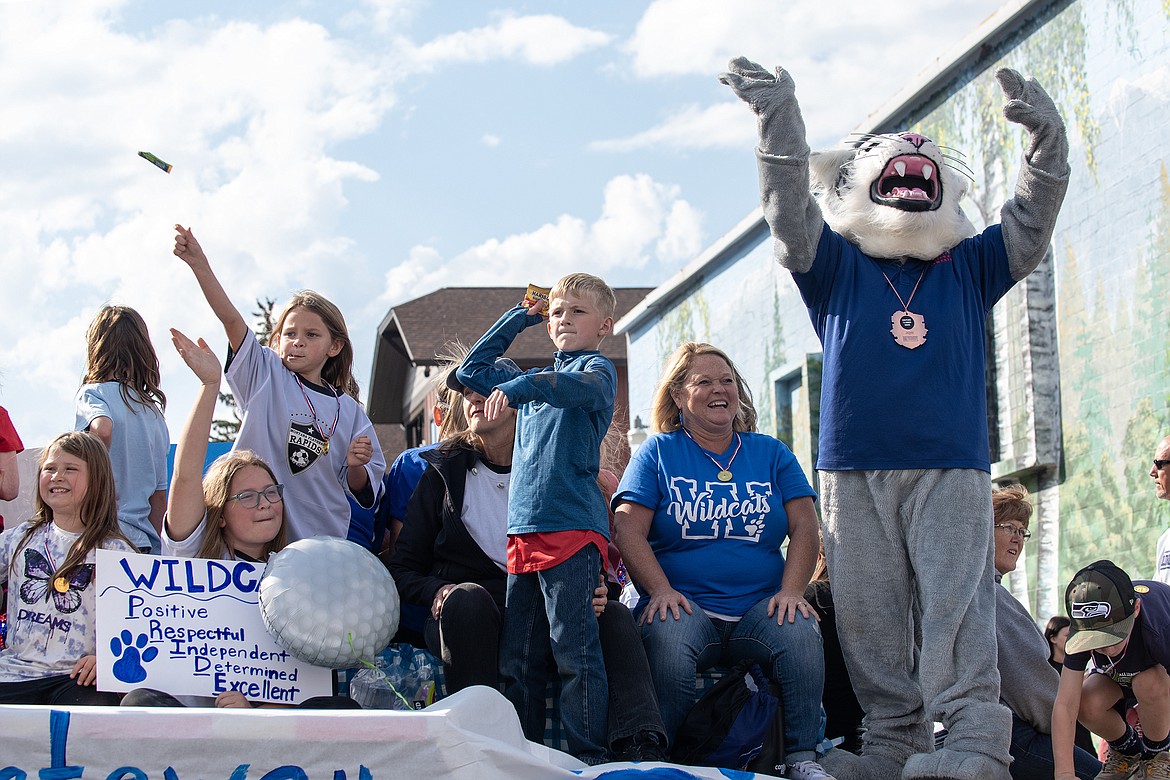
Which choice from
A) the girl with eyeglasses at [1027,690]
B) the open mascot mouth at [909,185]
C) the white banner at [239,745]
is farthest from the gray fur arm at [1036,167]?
the white banner at [239,745]

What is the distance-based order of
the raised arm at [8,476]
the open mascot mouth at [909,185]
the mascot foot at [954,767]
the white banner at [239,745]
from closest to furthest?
the white banner at [239,745] → the mascot foot at [954,767] → the open mascot mouth at [909,185] → the raised arm at [8,476]

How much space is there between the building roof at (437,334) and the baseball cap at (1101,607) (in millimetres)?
19914

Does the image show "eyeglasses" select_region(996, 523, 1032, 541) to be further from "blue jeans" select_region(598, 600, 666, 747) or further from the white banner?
the white banner

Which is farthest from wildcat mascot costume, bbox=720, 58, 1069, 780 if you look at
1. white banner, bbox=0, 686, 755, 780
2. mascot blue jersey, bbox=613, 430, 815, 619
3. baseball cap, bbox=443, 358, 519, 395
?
white banner, bbox=0, 686, 755, 780

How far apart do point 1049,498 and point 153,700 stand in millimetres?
7550

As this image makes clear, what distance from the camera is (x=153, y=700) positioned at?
3832mm

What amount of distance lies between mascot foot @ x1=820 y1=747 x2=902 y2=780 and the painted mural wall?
4989 mm

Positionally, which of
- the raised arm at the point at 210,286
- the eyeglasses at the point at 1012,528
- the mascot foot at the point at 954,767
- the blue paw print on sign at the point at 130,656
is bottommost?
the mascot foot at the point at 954,767

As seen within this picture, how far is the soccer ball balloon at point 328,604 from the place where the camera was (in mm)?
3967

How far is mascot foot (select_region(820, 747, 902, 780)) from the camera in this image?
3982 millimetres

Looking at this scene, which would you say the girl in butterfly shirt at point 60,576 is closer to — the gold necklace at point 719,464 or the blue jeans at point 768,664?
the blue jeans at point 768,664

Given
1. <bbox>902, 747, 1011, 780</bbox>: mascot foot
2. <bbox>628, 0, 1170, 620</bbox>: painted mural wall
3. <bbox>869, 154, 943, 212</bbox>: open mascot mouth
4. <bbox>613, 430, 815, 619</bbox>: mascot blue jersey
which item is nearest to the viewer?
<bbox>902, 747, 1011, 780</bbox>: mascot foot

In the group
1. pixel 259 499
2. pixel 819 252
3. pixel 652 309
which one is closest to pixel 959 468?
pixel 819 252

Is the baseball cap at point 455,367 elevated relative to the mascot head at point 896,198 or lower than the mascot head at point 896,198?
lower
